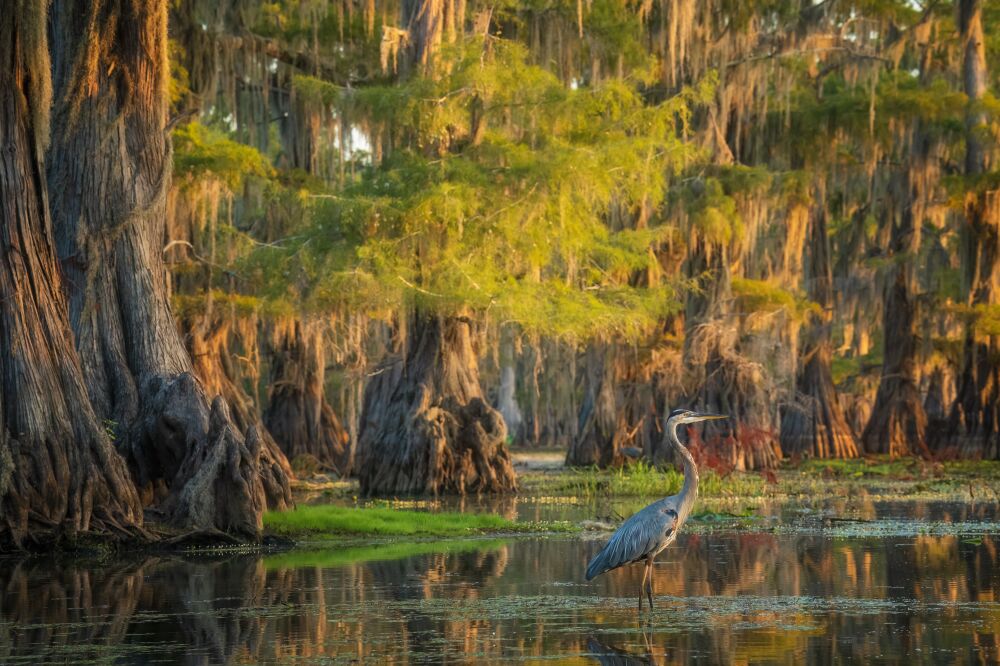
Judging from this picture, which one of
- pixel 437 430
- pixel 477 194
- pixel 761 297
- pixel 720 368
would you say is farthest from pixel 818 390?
pixel 477 194

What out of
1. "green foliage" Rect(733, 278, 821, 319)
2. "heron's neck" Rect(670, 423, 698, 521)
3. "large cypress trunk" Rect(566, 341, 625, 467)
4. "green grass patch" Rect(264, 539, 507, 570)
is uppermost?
"green foliage" Rect(733, 278, 821, 319)

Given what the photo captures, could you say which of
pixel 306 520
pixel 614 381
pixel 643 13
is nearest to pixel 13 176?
pixel 306 520

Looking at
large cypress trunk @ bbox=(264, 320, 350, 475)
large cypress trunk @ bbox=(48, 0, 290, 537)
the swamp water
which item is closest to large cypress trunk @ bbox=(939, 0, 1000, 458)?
large cypress trunk @ bbox=(264, 320, 350, 475)

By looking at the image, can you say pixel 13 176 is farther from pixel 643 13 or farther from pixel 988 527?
pixel 643 13

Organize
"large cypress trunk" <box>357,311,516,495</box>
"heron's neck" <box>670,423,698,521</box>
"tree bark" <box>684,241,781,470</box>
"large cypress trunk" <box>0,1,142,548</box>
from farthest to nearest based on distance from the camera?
"tree bark" <box>684,241,781,470</box>
"large cypress trunk" <box>357,311,516,495</box>
"large cypress trunk" <box>0,1,142,548</box>
"heron's neck" <box>670,423,698,521</box>

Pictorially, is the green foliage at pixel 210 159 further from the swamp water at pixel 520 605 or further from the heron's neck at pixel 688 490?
the heron's neck at pixel 688 490

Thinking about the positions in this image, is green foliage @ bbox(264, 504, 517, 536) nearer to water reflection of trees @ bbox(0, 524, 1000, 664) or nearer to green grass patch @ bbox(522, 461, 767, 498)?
water reflection of trees @ bbox(0, 524, 1000, 664)

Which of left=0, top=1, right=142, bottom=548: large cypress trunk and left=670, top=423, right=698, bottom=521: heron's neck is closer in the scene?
left=670, top=423, right=698, bottom=521: heron's neck

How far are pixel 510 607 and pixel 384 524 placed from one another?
6474 millimetres

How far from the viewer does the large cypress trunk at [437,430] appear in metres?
23.2

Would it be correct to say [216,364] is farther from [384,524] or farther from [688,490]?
[688,490]

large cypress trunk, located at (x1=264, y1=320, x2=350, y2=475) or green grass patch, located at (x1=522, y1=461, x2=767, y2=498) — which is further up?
large cypress trunk, located at (x1=264, y1=320, x2=350, y2=475)

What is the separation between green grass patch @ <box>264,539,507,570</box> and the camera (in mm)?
13352

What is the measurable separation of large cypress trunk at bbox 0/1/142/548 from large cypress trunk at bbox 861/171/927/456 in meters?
22.5
